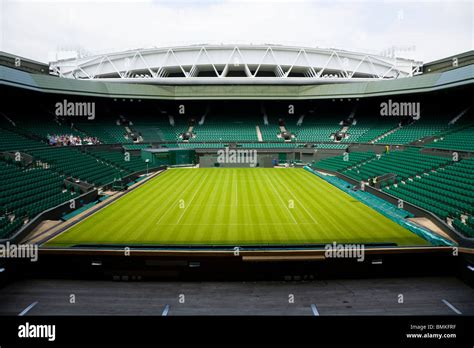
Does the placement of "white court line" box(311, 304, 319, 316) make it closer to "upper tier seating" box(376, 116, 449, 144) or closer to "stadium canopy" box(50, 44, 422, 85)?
"upper tier seating" box(376, 116, 449, 144)

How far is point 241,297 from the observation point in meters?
10.6

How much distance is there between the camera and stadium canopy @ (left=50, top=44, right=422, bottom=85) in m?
49.0

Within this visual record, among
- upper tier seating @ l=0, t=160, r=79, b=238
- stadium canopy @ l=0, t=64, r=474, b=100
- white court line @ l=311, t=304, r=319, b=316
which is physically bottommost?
white court line @ l=311, t=304, r=319, b=316

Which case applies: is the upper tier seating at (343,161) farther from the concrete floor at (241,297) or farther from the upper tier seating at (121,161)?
the concrete floor at (241,297)

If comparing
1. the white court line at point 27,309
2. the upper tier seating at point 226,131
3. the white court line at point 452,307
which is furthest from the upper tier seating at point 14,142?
the white court line at point 452,307

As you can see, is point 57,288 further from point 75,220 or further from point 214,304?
point 75,220

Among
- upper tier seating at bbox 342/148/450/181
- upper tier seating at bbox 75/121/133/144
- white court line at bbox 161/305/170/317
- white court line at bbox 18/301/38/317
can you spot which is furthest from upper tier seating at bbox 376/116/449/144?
white court line at bbox 18/301/38/317

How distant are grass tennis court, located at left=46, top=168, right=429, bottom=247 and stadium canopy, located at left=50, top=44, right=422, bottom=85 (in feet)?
91.5

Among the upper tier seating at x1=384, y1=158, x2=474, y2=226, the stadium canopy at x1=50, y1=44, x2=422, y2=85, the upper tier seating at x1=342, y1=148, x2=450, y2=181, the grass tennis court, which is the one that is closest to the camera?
the grass tennis court

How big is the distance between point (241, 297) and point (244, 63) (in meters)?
44.6

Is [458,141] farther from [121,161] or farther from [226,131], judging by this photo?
[121,161]

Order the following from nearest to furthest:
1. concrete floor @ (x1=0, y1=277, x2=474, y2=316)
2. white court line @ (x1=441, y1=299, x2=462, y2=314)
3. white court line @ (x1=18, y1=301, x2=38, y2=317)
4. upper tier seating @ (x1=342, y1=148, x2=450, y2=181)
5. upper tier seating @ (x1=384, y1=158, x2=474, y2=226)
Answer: white court line @ (x1=18, y1=301, x2=38, y2=317), white court line @ (x1=441, y1=299, x2=462, y2=314), concrete floor @ (x1=0, y1=277, x2=474, y2=316), upper tier seating @ (x1=384, y1=158, x2=474, y2=226), upper tier seating @ (x1=342, y1=148, x2=450, y2=181)

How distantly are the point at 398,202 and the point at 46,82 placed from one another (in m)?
39.0
